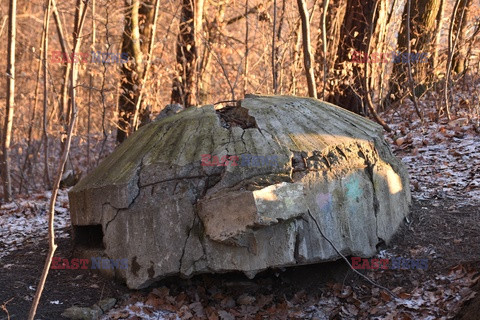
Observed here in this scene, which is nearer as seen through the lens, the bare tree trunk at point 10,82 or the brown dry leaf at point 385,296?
the brown dry leaf at point 385,296

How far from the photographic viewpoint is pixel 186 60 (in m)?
9.48

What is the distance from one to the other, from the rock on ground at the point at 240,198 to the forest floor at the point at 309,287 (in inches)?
9.1

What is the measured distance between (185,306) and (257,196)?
112 cm
